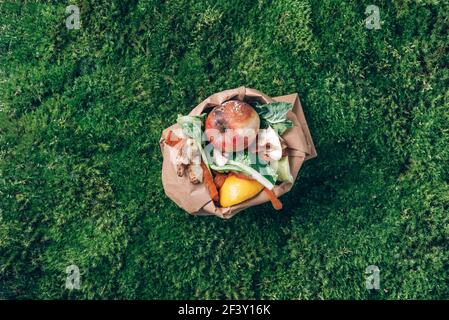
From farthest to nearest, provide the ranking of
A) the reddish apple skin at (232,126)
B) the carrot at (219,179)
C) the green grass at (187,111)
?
the green grass at (187,111) < the carrot at (219,179) < the reddish apple skin at (232,126)

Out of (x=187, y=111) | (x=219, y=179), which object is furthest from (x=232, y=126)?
(x=187, y=111)

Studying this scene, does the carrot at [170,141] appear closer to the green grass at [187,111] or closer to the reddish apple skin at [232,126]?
the reddish apple skin at [232,126]

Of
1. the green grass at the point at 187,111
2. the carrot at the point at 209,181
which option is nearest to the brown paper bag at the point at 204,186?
the carrot at the point at 209,181

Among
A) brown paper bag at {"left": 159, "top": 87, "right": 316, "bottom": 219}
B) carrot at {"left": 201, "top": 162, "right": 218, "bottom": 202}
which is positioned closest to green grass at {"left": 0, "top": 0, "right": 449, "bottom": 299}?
brown paper bag at {"left": 159, "top": 87, "right": 316, "bottom": 219}

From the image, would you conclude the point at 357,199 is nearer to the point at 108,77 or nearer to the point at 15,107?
the point at 108,77

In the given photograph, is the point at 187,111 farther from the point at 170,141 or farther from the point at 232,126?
the point at 232,126

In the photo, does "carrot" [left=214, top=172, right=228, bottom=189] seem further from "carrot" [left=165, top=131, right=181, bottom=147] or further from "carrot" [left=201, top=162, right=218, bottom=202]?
"carrot" [left=165, top=131, right=181, bottom=147]

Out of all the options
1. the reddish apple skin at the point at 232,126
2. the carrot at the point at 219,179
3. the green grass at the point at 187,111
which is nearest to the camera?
the reddish apple skin at the point at 232,126
